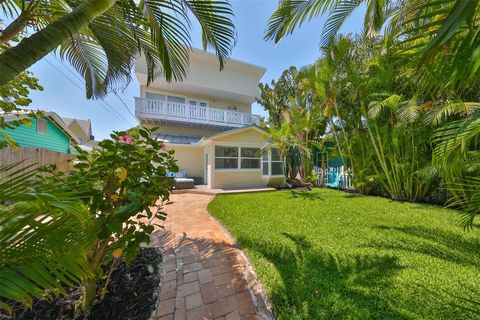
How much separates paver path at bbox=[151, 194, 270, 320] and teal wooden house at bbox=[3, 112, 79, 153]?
835 cm

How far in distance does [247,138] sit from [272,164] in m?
2.34

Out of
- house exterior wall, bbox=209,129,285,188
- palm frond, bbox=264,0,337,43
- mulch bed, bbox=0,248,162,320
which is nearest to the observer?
mulch bed, bbox=0,248,162,320

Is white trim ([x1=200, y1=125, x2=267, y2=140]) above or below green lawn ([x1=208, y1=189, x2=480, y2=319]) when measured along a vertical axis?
above

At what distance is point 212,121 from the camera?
13664 millimetres

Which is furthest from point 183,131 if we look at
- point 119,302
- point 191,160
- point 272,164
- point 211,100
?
point 119,302

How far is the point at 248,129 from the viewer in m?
11.4

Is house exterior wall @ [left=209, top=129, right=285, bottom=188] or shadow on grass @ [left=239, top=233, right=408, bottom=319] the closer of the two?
shadow on grass @ [left=239, top=233, right=408, bottom=319]

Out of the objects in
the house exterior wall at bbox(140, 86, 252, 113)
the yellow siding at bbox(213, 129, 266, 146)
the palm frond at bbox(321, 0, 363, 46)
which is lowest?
the yellow siding at bbox(213, 129, 266, 146)

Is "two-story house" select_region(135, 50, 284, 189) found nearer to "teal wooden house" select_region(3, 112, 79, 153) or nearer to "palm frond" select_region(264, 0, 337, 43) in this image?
"teal wooden house" select_region(3, 112, 79, 153)

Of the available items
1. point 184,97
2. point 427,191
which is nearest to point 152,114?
point 184,97

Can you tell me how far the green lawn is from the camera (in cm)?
218

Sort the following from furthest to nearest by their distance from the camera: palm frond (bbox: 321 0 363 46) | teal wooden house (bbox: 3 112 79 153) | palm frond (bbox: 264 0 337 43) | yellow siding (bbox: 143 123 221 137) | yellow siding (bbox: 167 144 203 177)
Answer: yellow siding (bbox: 143 123 221 137)
yellow siding (bbox: 167 144 203 177)
teal wooden house (bbox: 3 112 79 153)
palm frond (bbox: 321 0 363 46)
palm frond (bbox: 264 0 337 43)

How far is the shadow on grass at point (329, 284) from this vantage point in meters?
2.13

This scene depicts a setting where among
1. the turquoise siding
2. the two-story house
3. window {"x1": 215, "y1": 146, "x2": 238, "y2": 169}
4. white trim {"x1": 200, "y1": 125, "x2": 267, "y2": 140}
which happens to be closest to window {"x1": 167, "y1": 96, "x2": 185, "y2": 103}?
the two-story house
